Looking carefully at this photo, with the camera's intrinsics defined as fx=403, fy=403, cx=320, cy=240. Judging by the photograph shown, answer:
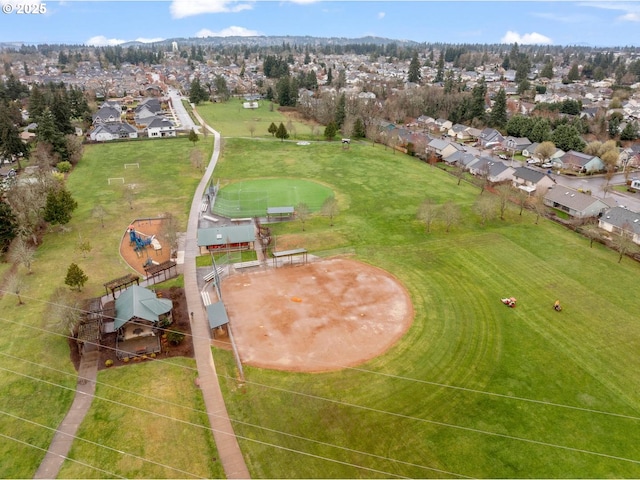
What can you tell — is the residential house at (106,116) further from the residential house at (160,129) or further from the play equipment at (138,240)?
Answer: the play equipment at (138,240)

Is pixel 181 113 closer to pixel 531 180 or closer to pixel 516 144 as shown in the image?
pixel 516 144

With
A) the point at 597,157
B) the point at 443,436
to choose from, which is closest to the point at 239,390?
the point at 443,436

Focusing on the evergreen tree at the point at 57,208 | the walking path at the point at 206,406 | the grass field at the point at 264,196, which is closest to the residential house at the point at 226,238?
the walking path at the point at 206,406

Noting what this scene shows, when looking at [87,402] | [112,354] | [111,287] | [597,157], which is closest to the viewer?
[87,402]

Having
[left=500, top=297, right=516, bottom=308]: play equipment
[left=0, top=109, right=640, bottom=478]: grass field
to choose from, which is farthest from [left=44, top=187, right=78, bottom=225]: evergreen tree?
[left=500, top=297, right=516, bottom=308]: play equipment

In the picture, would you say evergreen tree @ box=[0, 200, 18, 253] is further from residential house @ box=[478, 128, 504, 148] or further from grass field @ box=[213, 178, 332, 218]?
residential house @ box=[478, 128, 504, 148]

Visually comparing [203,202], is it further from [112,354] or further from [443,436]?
[443,436]

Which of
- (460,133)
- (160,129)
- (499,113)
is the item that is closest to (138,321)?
(160,129)
